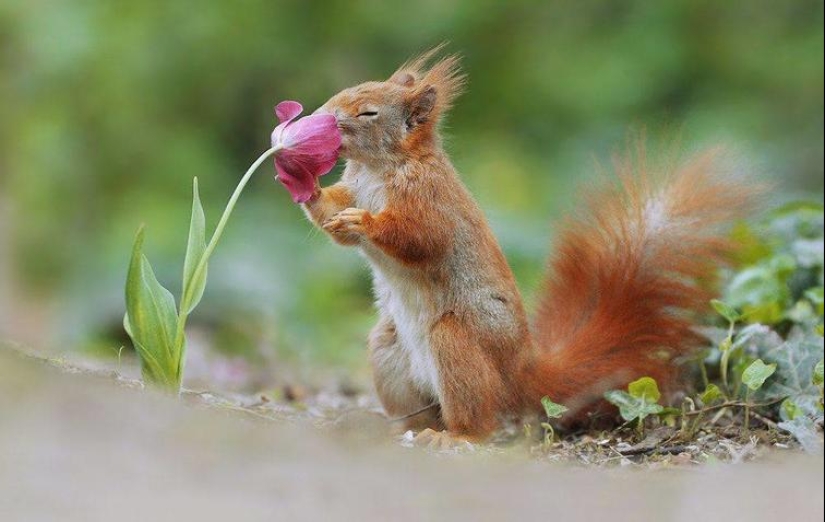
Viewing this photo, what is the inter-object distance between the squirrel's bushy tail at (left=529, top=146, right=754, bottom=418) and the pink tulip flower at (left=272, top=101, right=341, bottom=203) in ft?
2.25

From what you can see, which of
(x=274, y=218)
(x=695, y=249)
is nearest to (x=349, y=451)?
(x=695, y=249)

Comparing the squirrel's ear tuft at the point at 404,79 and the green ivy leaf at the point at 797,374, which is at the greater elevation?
the squirrel's ear tuft at the point at 404,79

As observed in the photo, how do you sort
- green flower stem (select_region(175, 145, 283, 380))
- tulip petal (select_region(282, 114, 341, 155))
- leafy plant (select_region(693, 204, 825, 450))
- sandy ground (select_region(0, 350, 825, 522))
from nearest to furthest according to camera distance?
sandy ground (select_region(0, 350, 825, 522)) → green flower stem (select_region(175, 145, 283, 380)) → tulip petal (select_region(282, 114, 341, 155)) → leafy plant (select_region(693, 204, 825, 450))

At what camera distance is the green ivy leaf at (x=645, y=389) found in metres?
2.66

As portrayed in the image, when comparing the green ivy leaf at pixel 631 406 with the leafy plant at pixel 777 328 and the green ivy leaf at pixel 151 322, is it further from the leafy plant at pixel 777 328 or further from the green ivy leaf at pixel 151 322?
the green ivy leaf at pixel 151 322

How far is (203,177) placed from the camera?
6070 millimetres

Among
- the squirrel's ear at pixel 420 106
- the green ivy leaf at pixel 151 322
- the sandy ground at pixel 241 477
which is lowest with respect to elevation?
the sandy ground at pixel 241 477

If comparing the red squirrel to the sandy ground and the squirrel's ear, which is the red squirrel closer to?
the squirrel's ear

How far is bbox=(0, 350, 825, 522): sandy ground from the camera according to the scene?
1.54 m

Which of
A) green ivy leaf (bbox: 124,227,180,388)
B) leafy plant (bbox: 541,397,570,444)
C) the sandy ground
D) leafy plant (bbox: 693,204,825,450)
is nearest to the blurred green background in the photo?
leafy plant (bbox: 693,204,825,450)

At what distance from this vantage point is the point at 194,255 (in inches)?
91.4

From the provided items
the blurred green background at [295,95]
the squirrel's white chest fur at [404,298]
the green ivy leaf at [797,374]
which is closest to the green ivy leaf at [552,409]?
the squirrel's white chest fur at [404,298]

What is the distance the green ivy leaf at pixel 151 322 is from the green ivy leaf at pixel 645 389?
958 millimetres

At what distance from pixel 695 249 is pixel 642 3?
13.5 feet
